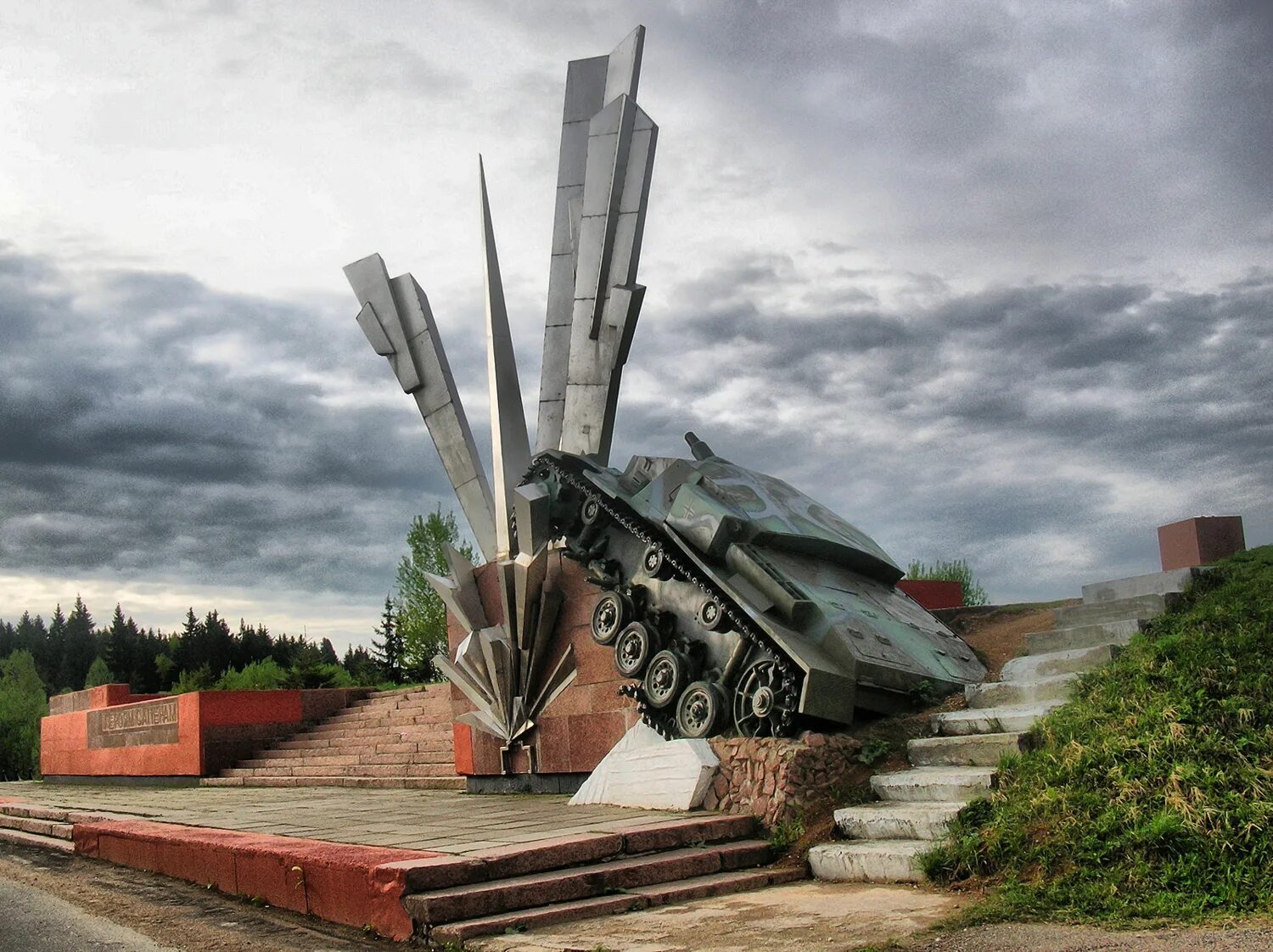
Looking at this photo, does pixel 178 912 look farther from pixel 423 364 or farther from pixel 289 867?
pixel 423 364

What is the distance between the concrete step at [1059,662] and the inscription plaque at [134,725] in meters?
11.4

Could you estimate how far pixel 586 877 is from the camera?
16.8 ft

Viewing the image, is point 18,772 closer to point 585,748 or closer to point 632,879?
point 585,748

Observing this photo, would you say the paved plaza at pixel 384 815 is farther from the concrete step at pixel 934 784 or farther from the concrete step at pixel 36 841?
the concrete step at pixel 934 784

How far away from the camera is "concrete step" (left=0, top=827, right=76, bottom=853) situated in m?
8.06

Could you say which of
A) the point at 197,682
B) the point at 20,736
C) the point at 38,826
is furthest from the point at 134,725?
the point at 20,736

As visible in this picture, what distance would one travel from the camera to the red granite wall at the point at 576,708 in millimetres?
8461

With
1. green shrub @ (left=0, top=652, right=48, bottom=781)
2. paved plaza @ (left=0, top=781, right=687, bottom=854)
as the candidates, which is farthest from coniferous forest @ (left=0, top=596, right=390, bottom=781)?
paved plaza @ (left=0, top=781, right=687, bottom=854)

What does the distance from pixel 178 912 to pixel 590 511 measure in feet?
13.2

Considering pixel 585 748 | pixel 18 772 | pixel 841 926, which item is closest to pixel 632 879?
pixel 841 926

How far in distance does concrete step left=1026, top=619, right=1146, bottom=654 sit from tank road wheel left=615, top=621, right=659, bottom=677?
2674mm

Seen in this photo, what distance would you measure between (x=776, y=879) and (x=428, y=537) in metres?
23.2

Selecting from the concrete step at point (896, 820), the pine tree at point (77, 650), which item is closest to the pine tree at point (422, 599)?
the concrete step at point (896, 820)

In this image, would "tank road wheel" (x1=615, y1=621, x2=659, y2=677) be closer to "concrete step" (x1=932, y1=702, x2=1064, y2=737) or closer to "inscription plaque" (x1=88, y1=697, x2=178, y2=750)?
"concrete step" (x1=932, y1=702, x2=1064, y2=737)
